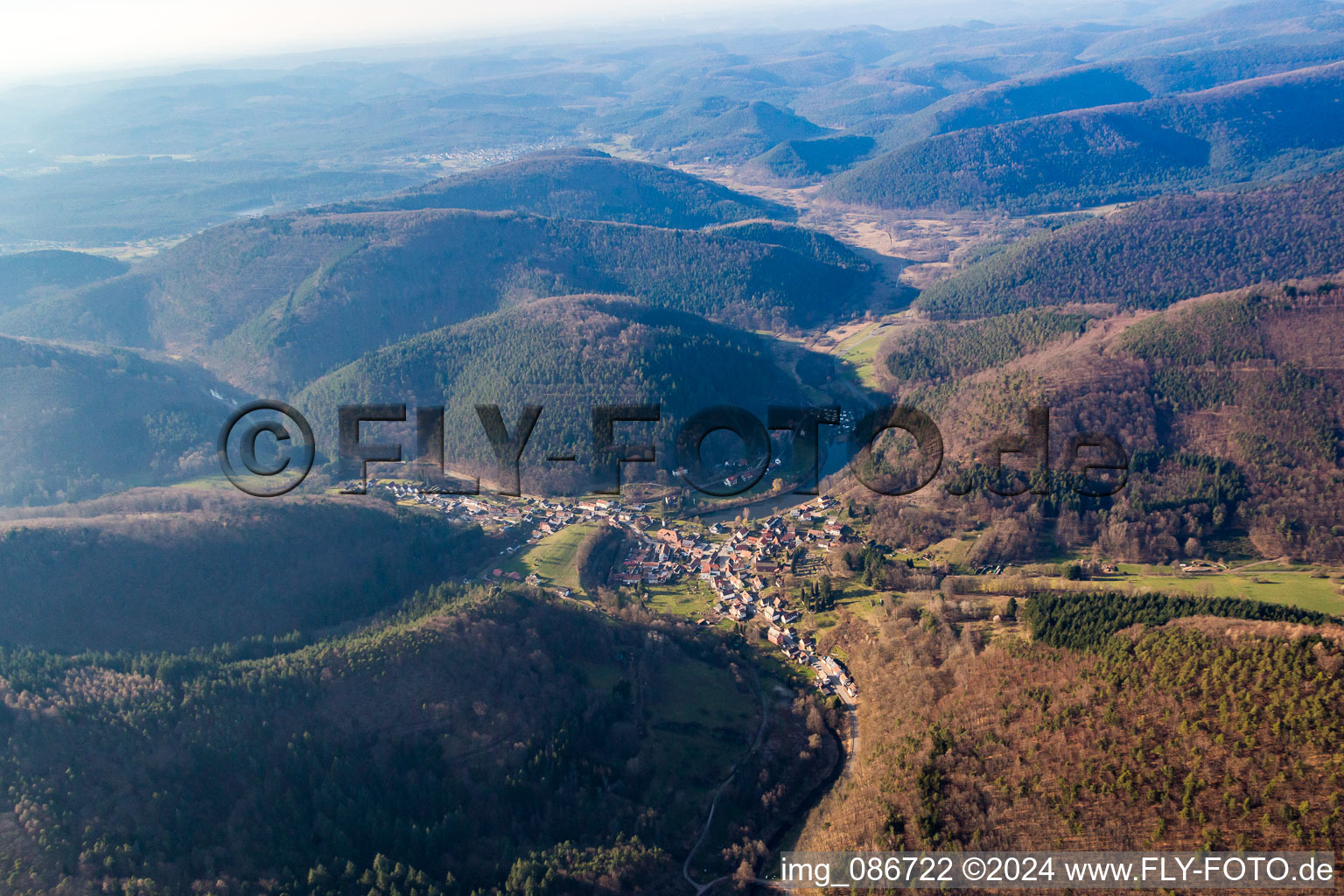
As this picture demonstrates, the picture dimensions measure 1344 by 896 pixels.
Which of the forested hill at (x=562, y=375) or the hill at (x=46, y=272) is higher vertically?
the hill at (x=46, y=272)

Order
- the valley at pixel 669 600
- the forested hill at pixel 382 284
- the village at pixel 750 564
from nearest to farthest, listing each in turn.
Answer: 1. the valley at pixel 669 600
2. the village at pixel 750 564
3. the forested hill at pixel 382 284

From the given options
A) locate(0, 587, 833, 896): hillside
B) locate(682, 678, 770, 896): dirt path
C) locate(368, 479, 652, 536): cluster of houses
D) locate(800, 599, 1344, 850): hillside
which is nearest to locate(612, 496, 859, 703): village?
locate(682, 678, 770, 896): dirt path

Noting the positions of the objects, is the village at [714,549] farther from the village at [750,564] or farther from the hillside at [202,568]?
the hillside at [202,568]

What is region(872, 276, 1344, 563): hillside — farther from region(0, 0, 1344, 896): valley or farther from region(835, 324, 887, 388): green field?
region(835, 324, 887, 388): green field

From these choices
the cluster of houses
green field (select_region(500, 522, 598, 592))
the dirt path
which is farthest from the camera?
the cluster of houses

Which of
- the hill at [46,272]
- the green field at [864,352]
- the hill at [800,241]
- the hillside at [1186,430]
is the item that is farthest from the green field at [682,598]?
the hill at [46,272]

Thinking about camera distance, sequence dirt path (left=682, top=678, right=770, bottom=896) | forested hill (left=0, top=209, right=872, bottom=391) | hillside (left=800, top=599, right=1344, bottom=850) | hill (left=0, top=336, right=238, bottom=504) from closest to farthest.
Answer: hillside (left=800, top=599, right=1344, bottom=850), dirt path (left=682, top=678, right=770, bottom=896), hill (left=0, top=336, right=238, bottom=504), forested hill (left=0, top=209, right=872, bottom=391)

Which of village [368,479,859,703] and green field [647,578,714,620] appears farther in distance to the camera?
green field [647,578,714,620]
